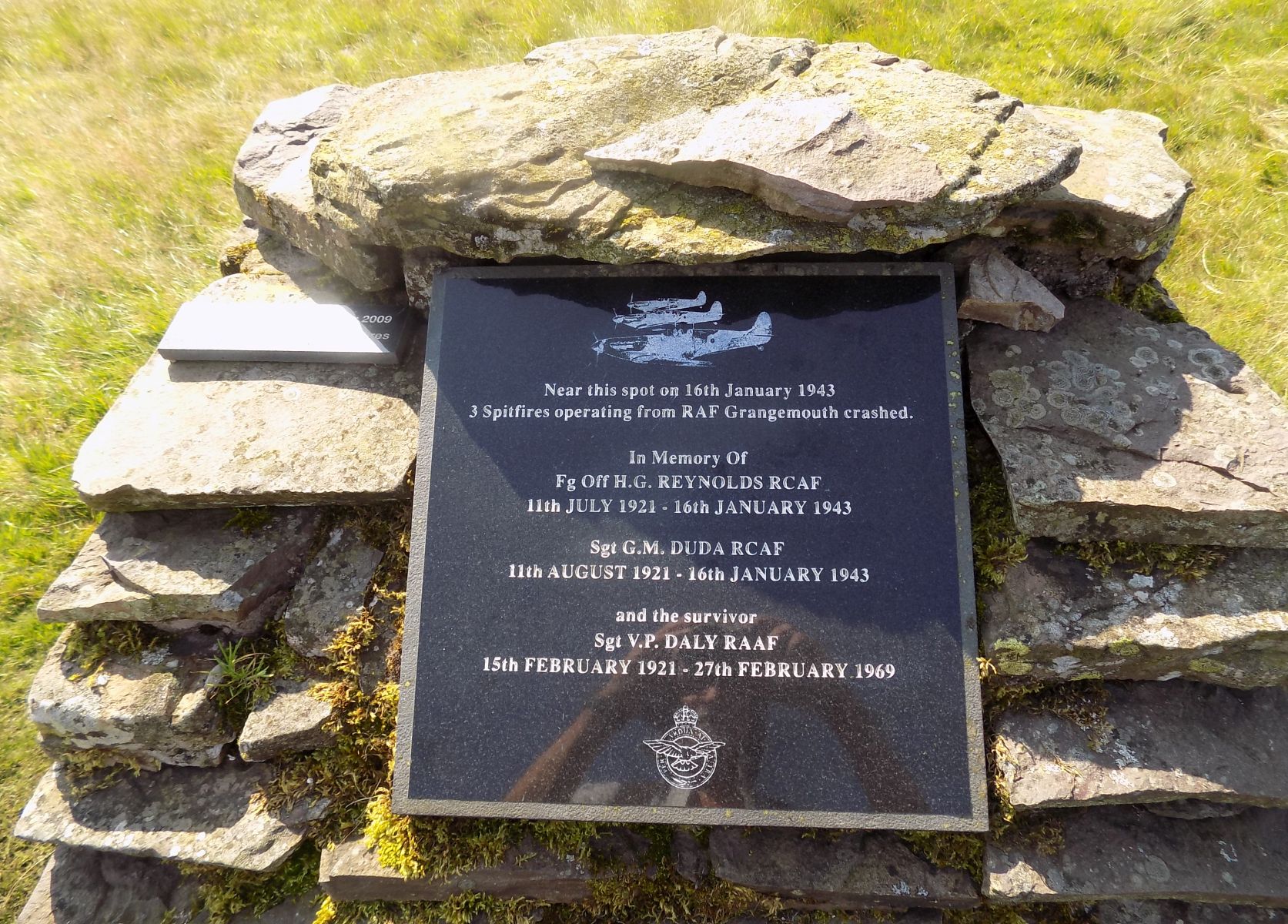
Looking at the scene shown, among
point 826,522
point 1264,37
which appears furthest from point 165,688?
point 1264,37

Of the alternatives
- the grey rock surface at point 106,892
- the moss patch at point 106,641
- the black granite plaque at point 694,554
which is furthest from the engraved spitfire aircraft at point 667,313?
the grey rock surface at point 106,892

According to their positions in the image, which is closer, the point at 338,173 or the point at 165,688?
the point at 165,688

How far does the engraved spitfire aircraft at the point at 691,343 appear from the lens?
9.82 ft

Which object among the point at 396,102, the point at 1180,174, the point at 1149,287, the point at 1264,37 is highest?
the point at 1264,37

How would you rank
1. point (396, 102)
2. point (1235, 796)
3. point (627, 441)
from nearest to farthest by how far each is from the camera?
1. point (1235, 796)
2. point (627, 441)
3. point (396, 102)

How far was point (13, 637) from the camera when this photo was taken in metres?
3.71

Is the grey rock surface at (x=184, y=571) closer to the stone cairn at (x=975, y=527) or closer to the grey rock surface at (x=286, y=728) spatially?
the stone cairn at (x=975, y=527)

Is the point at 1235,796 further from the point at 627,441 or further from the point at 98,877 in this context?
the point at 98,877

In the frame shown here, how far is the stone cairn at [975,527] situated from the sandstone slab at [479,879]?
0.01 m

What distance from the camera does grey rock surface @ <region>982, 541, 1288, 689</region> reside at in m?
2.58

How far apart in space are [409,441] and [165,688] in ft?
4.81

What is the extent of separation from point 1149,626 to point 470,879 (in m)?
2.82

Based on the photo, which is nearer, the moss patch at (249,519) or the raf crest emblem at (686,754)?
the raf crest emblem at (686,754)

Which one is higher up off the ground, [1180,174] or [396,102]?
[396,102]
